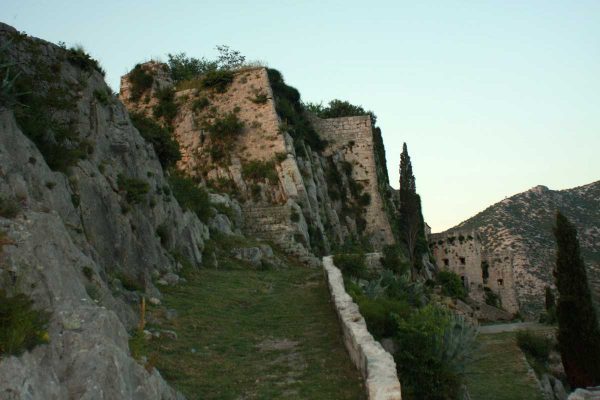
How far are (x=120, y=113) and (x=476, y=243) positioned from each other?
39.5 meters

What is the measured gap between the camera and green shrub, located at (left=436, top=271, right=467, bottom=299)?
4362 centimetres

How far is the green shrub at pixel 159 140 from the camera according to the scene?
69.2 feet

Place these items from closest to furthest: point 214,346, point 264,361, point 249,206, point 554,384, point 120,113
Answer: point 264,361
point 214,346
point 120,113
point 554,384
point 249,206

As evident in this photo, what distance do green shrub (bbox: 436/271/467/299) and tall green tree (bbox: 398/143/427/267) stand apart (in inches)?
117

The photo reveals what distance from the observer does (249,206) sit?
1200 inches

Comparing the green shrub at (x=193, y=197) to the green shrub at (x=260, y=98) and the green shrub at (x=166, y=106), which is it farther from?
the green shrub at (x=166, y=106)

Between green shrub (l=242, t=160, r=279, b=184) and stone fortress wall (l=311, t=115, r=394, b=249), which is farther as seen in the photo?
stone fortress wall (l=311, t=115, r=394, b=249)

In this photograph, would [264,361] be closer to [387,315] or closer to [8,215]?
[387,315]

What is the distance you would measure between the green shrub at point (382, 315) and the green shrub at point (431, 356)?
0.65 metres

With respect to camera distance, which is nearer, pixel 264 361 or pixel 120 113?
pixel 264 361

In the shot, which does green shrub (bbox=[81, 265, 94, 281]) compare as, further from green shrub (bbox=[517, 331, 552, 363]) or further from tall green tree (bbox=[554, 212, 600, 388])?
green shrub (bbox=[517, 331, 552, 363])

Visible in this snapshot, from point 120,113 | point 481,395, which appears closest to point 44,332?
point 120,113

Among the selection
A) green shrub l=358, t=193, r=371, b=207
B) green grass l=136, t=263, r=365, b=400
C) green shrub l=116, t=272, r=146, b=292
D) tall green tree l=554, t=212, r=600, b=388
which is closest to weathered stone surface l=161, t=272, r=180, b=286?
green grass l=136, t=263, r=365, b=400

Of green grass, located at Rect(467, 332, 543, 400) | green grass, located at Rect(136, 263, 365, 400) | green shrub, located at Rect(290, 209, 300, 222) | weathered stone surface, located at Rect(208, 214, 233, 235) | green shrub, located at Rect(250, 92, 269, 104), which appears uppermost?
green shrub, located at Rect(250, 92, 269, 104)
